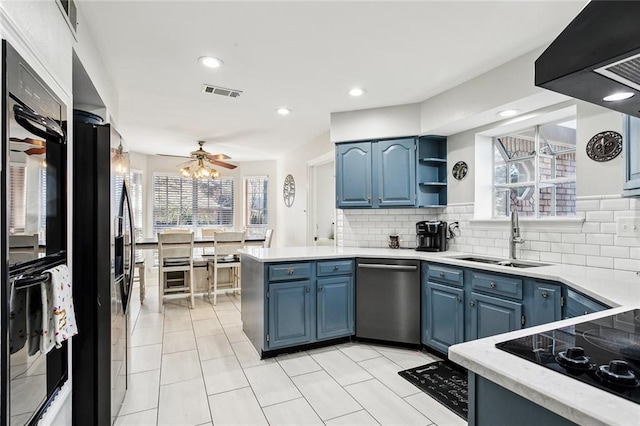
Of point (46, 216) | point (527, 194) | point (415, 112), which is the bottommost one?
point (46, 216)

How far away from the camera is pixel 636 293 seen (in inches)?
67.4

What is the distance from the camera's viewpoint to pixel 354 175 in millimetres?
3859

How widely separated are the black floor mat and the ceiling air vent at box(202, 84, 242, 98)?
291 cm

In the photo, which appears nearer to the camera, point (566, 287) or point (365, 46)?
point (566, 287)

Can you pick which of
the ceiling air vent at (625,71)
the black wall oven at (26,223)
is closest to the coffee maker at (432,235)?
the ceiling air vent at (625,71)

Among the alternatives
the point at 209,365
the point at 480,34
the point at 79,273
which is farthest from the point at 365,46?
the point at 209,365

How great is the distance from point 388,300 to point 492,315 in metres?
0.95

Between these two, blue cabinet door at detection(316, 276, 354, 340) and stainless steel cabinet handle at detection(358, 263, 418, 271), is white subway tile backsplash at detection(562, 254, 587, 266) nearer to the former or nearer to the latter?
stainless steel cabinet handle at detection(358, 263, 418, 271)

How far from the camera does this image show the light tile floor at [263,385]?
2.17 meters

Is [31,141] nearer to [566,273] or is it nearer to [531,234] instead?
[566,273]

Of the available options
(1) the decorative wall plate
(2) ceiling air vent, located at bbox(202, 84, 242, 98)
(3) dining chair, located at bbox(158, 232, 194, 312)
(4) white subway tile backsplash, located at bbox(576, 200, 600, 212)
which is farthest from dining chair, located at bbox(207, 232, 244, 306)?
(4) white subway tile backsplash, located at bbox(576, 200, 600, 212)

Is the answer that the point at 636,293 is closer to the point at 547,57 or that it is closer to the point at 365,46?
the point at 547,57

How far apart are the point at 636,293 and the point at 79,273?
111 inches

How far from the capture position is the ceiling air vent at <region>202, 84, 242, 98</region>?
323 centimetres
